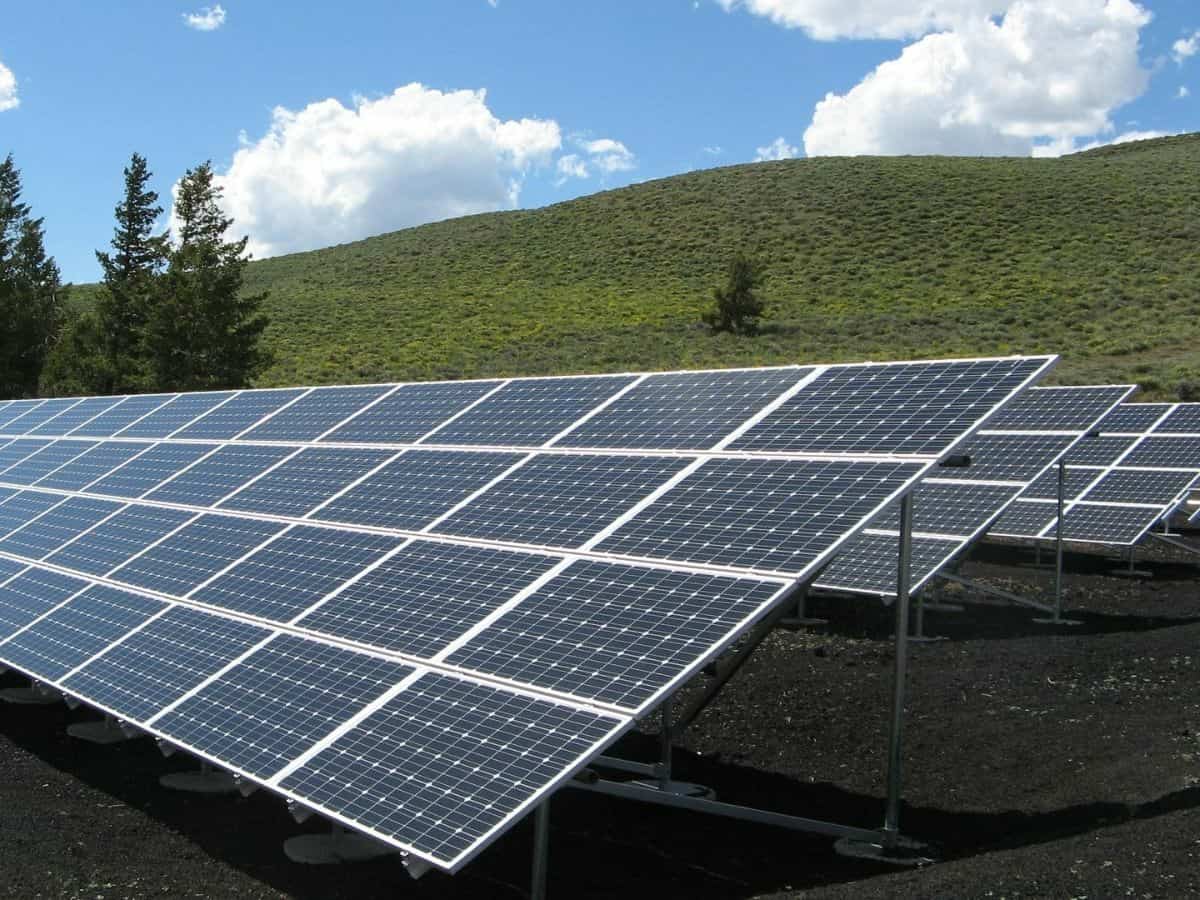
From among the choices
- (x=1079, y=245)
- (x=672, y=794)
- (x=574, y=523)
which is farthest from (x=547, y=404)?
(x=1079, y=245)

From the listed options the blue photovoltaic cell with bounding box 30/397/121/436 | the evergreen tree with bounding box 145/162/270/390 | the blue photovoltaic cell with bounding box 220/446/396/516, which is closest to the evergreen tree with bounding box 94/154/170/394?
the evergreen tree with bounding box 145/162/270/390

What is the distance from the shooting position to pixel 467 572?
940 centimetres

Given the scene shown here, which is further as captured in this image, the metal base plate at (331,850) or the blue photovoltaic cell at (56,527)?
the blue photovoltaic cell at (56,527)

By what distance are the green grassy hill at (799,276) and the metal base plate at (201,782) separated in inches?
1616

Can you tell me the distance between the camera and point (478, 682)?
7.80 metres

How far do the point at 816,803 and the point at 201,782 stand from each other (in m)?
5.28

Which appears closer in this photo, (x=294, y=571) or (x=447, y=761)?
(x=447, y=761)

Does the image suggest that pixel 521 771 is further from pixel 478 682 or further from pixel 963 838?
pixel 963 838

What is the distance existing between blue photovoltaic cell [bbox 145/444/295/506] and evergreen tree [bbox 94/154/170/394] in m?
30.4

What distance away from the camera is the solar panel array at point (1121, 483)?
918 inches

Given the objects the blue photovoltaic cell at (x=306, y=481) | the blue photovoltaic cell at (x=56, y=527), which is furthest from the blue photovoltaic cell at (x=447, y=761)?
the blue photovoltaic cell at (x=56, y=527)

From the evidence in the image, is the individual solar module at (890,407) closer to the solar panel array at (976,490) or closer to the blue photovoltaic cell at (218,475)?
the solar panel array at (976,490)

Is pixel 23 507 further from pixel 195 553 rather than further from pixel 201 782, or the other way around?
pixel 201 782

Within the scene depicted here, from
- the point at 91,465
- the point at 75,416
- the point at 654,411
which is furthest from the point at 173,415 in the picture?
the point at 654,411
